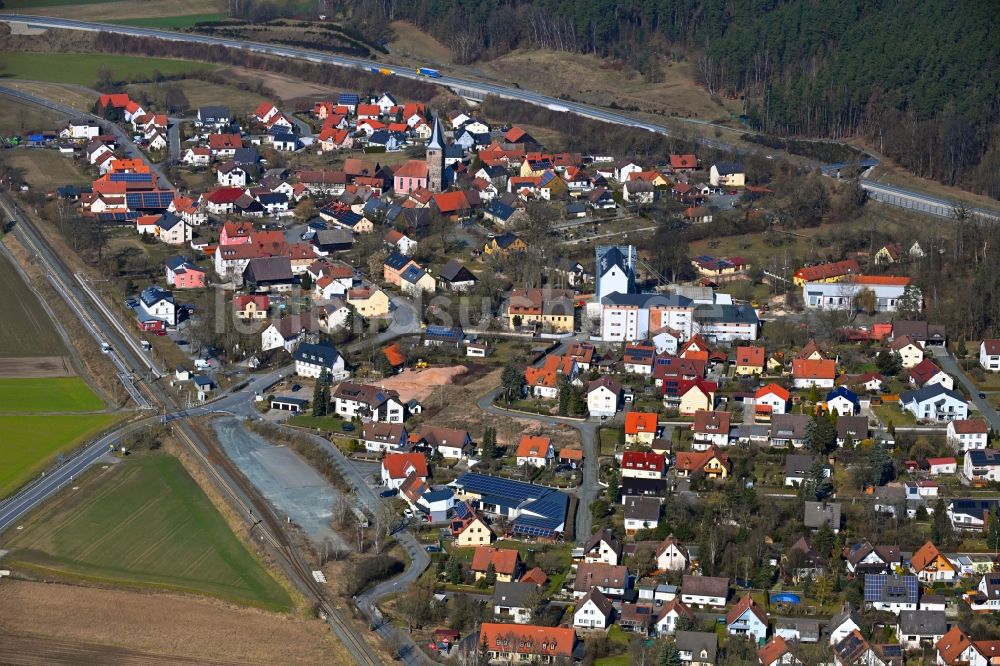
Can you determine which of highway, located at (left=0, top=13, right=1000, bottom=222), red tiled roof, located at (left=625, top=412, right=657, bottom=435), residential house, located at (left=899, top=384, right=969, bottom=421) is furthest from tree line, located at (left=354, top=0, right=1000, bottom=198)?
red tiled roof, located at (left=625, top=412, right=657, bottom=435)

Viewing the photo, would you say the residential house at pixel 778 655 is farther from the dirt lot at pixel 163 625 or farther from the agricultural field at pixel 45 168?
the agricultural field at pixel 45 168

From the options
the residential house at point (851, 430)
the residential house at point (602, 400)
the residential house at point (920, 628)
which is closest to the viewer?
the residential house at point (920, 628)

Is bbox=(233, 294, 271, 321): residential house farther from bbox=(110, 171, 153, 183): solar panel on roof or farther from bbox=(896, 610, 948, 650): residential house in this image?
bbox=(896, 610, 948, 650): residential house

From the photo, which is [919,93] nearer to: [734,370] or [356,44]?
[734,370]

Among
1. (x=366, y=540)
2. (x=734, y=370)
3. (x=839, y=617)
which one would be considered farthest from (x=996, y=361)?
(x=366, y=540)

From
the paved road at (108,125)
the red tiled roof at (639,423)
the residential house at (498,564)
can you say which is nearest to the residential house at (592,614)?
the residential house at (498,564)

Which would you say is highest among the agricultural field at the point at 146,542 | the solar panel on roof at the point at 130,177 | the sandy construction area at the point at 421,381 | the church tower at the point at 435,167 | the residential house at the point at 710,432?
the church tower at the point at 435,167

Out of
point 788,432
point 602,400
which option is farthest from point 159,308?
point 788,432

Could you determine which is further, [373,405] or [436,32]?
[436,32]
